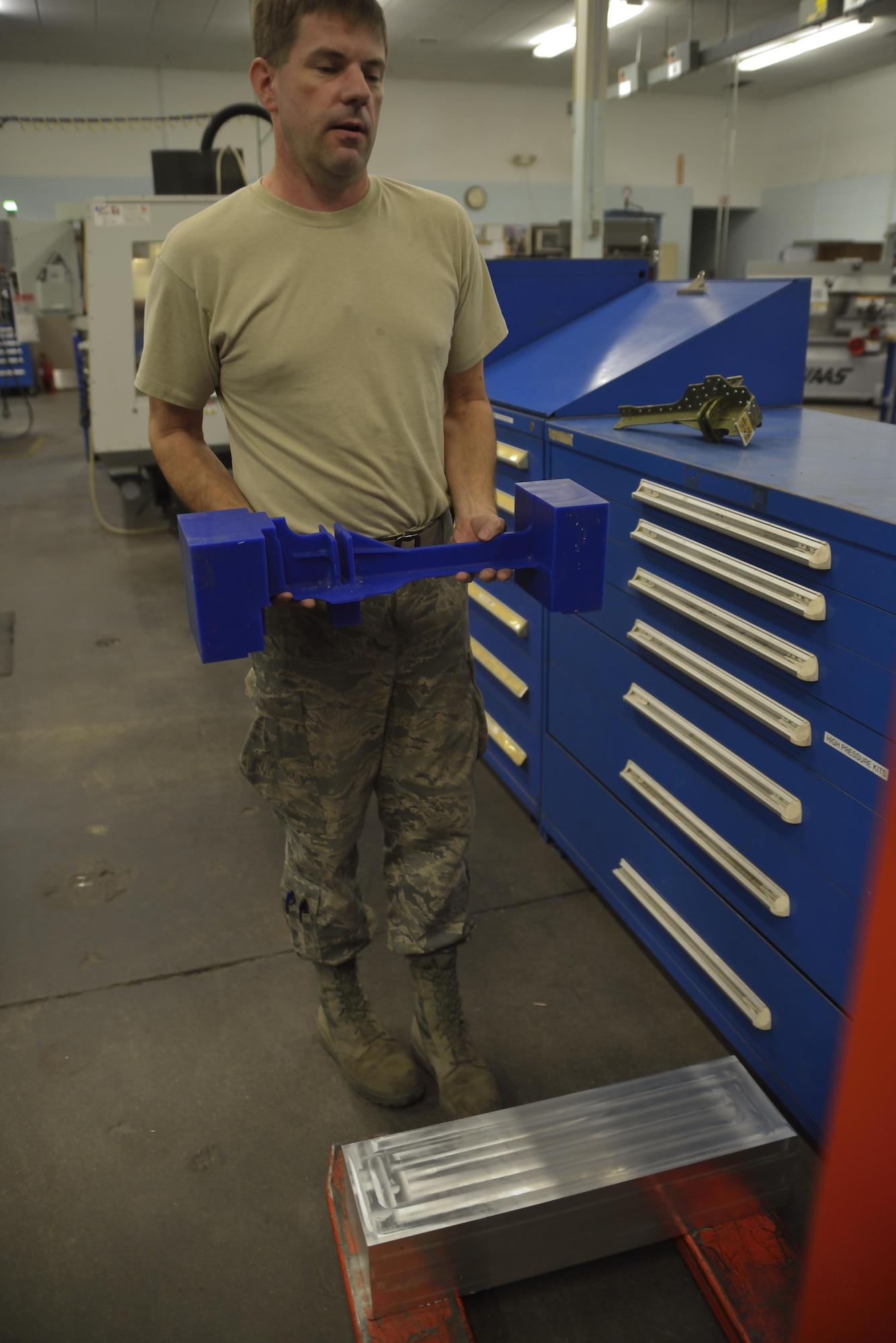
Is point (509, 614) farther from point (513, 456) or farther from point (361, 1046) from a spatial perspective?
point (361, 1046)

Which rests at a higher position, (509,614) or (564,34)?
(564,34)

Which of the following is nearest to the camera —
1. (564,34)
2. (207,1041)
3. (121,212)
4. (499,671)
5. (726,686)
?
(726,686)

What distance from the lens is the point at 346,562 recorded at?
1.05m

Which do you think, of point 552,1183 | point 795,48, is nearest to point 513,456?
point 552,1183

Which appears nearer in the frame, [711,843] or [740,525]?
[740,525]

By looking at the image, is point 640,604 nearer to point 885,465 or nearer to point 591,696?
point 591,696

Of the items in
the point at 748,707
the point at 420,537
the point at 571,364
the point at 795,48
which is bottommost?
the point at 748,707

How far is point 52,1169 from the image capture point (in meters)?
1.38

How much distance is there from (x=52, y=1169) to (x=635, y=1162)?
841 mm

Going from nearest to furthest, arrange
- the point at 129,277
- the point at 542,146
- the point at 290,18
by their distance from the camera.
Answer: the point at 290,18
the point at 129,277
the point at 542,146

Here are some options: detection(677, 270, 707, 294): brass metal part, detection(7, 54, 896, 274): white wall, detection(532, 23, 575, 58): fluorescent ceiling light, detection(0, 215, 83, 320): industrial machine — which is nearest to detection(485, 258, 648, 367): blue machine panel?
detection(677, 270, 707, 294): brass metal part

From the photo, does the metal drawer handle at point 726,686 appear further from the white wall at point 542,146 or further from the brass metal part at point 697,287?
the white wall at point 542,146

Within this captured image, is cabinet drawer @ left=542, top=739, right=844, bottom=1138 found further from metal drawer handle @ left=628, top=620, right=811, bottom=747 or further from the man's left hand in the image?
the man's left hand

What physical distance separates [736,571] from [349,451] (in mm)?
559
